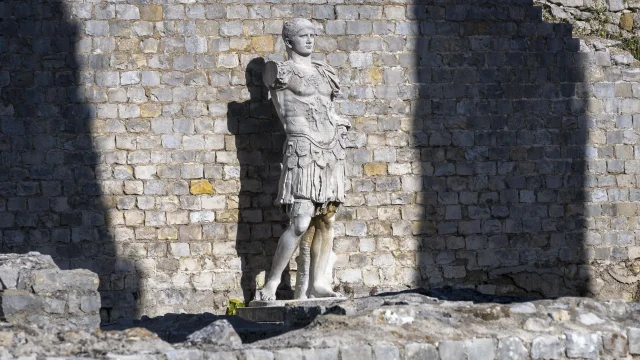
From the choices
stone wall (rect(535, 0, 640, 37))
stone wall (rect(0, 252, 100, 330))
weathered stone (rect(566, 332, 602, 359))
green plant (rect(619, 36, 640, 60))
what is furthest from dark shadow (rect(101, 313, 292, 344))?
green plant (rect(619, 36, 640, 60))

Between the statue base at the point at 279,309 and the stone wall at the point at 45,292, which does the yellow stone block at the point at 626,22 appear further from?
the stone wall at the point at 45,292

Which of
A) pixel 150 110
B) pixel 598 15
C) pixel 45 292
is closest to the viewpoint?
pixel 45 292

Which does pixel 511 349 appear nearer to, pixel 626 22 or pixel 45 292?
pixel 45 292

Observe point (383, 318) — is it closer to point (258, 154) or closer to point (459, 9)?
point (258, 154)

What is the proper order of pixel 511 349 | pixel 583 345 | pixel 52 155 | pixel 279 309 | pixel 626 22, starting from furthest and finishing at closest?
pixel 626 22 → pixel 52 155 → pixel 279 309 → pixel 583 345 → pixel 511 349

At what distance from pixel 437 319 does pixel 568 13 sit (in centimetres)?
630

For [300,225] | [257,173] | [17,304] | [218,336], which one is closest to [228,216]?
[257,173]

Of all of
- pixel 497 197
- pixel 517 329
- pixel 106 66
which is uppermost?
pixel 106 66

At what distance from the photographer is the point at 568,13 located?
38.3 ft

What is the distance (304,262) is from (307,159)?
83cm

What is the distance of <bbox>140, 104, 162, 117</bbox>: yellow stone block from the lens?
10.2 m

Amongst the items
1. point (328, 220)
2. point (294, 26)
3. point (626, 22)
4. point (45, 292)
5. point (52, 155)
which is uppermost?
point (626, 22)

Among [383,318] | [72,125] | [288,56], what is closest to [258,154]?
[288,56]

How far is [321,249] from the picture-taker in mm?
9859
